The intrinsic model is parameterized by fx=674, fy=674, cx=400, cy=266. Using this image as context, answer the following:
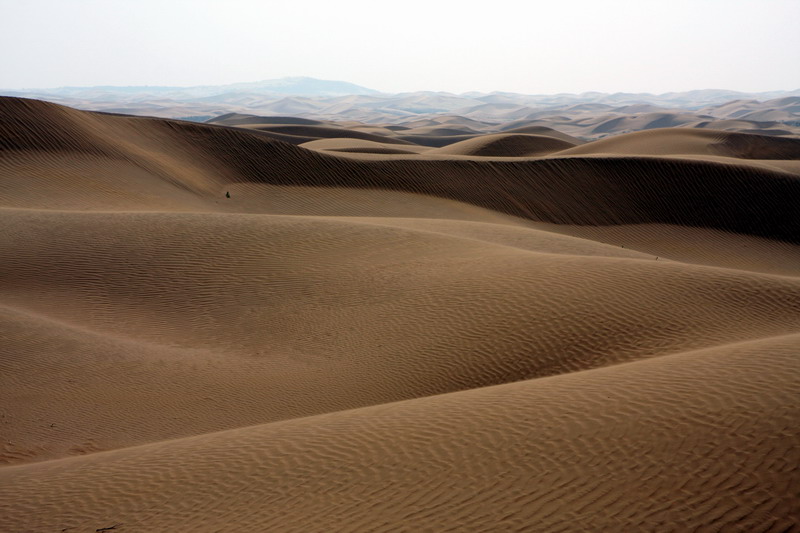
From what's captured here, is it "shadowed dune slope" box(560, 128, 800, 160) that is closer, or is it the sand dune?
"shadowed dune slope" box(560, 128, 800, 160)

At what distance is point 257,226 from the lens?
15.5 m

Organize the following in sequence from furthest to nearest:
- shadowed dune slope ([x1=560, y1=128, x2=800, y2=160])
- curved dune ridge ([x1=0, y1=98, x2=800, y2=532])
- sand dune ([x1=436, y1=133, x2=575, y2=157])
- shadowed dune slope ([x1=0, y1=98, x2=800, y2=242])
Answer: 1. sand dune ([x1=436, y1=133, x2=575, y2=157])
2. shadowed dune slope ([x1=560, y1=128, x2=800, y2=160])
3. shadowed dune slope ([x1=0, y1=98, x2=800, y2=242])
4. curved dune ridge ([x1=0, y1=98, x2=800, y2=532])

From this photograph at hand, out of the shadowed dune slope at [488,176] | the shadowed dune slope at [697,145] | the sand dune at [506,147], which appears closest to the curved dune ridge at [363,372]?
the shadowed dune slope at [488,176]

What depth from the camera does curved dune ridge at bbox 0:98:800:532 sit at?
4637 millimetres

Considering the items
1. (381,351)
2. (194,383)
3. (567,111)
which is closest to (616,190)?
(381,351)

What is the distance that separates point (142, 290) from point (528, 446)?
928 cm

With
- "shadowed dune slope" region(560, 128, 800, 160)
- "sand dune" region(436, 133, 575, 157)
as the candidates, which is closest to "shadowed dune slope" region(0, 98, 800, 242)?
"shadowed dune slope" region(560, 128, 800, 160)

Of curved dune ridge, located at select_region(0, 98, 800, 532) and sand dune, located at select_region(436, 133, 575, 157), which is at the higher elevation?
sand dune, located at select_region(436, 133, 575, 157)

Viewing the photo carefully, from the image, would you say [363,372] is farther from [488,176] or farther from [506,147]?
[506,147]

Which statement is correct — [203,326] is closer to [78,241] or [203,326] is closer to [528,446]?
[78,241]

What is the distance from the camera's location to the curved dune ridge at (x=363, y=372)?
4.64 meters

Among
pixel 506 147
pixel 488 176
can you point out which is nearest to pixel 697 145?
pixel 506 147

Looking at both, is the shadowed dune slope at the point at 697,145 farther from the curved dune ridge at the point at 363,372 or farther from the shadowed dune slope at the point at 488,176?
the curved dune ridge at the point at 363,372

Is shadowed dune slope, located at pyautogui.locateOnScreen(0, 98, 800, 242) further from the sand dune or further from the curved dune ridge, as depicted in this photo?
the sand dune
